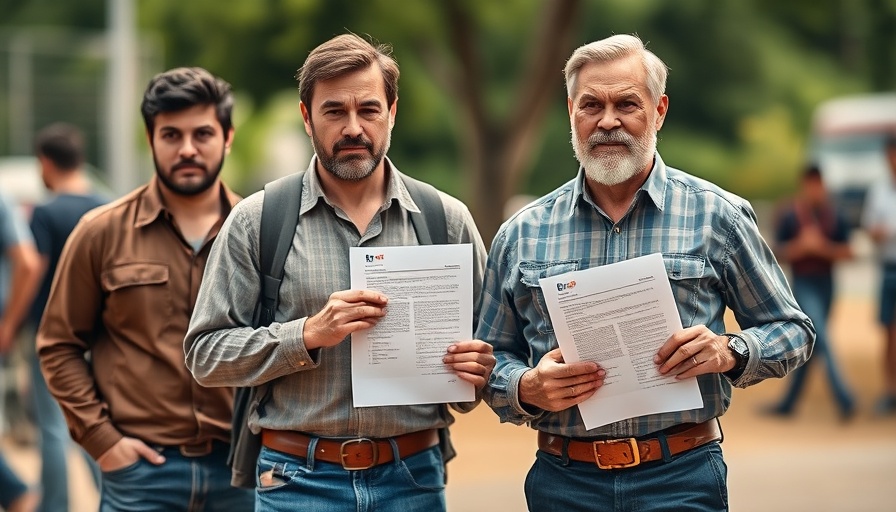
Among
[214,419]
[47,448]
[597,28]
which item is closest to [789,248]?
[47,448]

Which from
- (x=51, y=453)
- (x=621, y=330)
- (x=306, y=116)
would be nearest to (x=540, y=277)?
(x=621, y=330)

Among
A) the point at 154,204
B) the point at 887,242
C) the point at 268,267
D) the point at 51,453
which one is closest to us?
the point at 268,267

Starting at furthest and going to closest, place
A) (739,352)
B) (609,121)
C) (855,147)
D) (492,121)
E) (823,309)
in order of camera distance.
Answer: (855,147), (492,121), (823,309), (609,121), (739,352)

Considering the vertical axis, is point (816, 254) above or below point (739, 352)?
above

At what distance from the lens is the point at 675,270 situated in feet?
13.0

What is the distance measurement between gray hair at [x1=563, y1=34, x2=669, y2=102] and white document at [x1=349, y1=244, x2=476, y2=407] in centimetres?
60

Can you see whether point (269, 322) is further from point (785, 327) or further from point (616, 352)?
point (785, 327)

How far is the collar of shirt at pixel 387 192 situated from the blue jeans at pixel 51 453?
339cm

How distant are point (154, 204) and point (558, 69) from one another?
12.1m

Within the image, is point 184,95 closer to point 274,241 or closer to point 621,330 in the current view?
point 274,241

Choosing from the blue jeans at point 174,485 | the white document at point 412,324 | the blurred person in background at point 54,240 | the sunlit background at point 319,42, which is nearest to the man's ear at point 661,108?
the white document at point 412,324

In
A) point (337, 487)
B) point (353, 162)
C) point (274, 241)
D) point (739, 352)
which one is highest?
point (353, 162)

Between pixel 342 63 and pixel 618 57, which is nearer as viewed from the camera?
pixel 618 57

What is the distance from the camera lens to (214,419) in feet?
16.0
